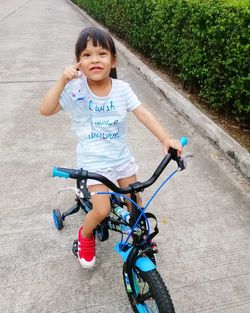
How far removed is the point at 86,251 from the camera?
245 cm

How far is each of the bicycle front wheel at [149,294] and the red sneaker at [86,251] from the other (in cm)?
41

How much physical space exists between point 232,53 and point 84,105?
240 cm

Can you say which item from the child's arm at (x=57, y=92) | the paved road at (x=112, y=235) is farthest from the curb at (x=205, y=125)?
the child's arm at (x=57, y=92)

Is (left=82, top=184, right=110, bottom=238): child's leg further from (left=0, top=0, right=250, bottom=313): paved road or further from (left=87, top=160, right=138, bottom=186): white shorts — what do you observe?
(left=0, top=0, right=250, bottom=313): paved road

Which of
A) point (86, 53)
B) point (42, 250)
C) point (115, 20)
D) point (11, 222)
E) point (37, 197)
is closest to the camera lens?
point (86, 53)

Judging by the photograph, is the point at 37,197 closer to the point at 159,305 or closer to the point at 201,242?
the point at 201,242

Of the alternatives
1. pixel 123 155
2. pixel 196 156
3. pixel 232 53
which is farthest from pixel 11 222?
pixel 232 53

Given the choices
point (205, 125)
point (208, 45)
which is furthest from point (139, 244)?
point (208, 45)

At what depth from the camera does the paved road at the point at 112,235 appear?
7.74ft

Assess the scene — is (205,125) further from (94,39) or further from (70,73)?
(70,73)

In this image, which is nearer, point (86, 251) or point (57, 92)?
point (57, 92)

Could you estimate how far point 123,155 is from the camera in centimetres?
235

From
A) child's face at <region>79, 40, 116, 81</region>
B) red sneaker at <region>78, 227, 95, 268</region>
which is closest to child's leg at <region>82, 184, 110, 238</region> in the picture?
red sneaker at <region>78, 227, 95, 268</region>

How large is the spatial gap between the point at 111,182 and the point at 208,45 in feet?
10.6
